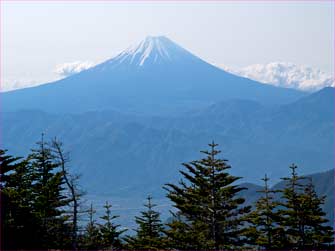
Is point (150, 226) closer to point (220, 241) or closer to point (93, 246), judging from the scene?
point (93, 246)

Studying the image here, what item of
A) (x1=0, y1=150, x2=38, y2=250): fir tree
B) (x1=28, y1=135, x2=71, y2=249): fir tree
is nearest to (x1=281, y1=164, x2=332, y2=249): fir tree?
(x1=28, y1=135, x2=71, y2=249): fir tree

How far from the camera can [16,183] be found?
40688 millimetres

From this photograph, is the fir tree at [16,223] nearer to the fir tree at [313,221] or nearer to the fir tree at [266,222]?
→ the fir tree at [266,222]

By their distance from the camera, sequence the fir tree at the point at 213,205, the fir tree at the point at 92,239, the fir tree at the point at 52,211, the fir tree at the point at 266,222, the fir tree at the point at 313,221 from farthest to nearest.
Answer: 1. the fir tree at the point at 92,239
2. the fir tree at the point at 313,221
3. the fir tree at the point at 266,222
4. the fir tree at the point at 52,211
5. the fir tree at the point at 213,205

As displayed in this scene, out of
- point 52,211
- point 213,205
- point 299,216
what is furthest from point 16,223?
point 299,216

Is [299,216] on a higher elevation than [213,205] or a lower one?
higher

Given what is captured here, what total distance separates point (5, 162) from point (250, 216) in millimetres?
14889

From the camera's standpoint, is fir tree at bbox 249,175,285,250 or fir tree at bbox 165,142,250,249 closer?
fir tree at bbox 165,142,250,249

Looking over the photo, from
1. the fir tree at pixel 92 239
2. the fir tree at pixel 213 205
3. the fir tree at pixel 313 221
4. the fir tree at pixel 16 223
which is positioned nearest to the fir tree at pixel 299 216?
the fir tree at pixel 313 221

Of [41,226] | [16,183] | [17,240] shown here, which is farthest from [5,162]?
[17,240]

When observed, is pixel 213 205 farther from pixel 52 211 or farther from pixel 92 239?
pixel 92 239

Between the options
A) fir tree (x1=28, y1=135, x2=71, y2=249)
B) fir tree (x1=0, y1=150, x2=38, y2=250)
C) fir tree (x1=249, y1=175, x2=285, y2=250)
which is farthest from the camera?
fir tree (x1=249, y1=175, x2=285, y2=250)

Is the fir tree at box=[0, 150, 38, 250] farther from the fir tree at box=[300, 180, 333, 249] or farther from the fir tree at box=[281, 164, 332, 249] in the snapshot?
the fir tree at box=[300, 180, 333, 249]

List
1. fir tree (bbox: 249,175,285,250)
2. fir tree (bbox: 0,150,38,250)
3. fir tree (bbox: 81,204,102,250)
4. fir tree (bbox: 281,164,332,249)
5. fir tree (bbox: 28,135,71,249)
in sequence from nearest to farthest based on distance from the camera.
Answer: fir tree (bbox: 0,150,38,250)
fir tree (bbox: 28,135,71,249)
fir tree (bbox: 249,175,285,250)
fir tree (bbox: 281,164,332,249)
fir tree (bbox: 81,204,102,250)
